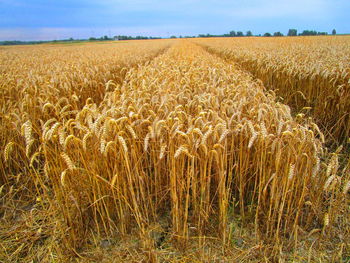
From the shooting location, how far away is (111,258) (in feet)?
5.94

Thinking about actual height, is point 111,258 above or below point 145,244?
below

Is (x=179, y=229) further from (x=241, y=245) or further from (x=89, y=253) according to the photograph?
(x=89, y=253)

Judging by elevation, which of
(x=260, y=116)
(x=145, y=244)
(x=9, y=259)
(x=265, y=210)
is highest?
(x=260, y=116)

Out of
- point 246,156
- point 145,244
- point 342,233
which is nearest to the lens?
point 145,244

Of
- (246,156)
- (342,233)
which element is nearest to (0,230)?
(246,156)

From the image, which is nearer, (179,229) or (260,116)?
(179,229)

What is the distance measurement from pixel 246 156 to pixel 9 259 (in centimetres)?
206

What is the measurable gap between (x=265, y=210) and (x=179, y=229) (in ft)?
2.43

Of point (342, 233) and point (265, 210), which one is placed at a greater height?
point (265, 210)

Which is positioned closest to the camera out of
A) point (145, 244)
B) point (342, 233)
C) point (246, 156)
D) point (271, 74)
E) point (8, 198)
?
point (145, 244)

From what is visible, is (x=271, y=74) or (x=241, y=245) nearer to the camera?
(x=241, y=245)

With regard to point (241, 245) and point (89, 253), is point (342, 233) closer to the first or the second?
point (241, 245)


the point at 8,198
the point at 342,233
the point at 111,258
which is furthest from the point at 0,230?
the point at 342,233

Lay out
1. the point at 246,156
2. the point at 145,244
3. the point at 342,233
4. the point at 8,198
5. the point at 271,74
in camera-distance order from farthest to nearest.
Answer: the point at 271,74 → the point at 8,198 → the point at 246,156 → the point at 342,233 → the point at 145,244
